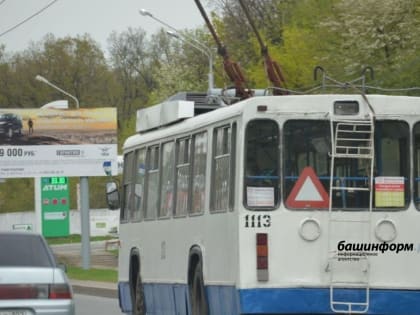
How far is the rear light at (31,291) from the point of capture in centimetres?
1488

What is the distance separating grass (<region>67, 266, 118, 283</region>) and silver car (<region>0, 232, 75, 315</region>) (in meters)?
22.3

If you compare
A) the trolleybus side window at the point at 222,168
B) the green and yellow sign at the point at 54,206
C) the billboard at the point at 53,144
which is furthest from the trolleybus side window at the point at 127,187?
the green and yellow sign at the point at 54,206

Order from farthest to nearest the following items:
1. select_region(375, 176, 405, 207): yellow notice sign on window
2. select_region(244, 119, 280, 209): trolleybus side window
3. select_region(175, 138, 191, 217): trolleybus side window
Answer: select_region(175, 138, 191, 217): trolleybus side window → select_region(375, 176, 405, 207): yellow notice sign on window → select_region(244, 119, 280, 209): trolleybus side window

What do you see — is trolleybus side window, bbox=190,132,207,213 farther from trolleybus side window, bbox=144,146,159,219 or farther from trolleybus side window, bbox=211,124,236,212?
trolleybus side window, bbox=144,146,159,219

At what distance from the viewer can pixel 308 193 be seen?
47.3ft

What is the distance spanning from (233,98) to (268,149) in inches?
131

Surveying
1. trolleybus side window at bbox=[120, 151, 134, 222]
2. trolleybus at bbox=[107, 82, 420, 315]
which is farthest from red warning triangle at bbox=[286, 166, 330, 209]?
trolleybus side window at bbox=[120, 151, 134, 222]

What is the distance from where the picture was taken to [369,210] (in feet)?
47.3

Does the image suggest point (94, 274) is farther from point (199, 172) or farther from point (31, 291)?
point (31, 291)

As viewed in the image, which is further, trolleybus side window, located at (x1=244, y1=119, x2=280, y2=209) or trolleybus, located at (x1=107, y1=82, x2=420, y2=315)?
trolleybus side window, located at (x1=244, y1=119, x2=280, y2=209)

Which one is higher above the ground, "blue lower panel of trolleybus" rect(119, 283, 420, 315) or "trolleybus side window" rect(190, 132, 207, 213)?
"trolleybus side window" rect(190, 132, 207, 213)

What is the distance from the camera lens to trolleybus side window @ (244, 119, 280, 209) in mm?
14398

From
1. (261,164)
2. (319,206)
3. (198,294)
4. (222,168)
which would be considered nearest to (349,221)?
(319,206)

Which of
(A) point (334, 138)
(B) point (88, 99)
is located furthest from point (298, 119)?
(B) point (88, 99)
